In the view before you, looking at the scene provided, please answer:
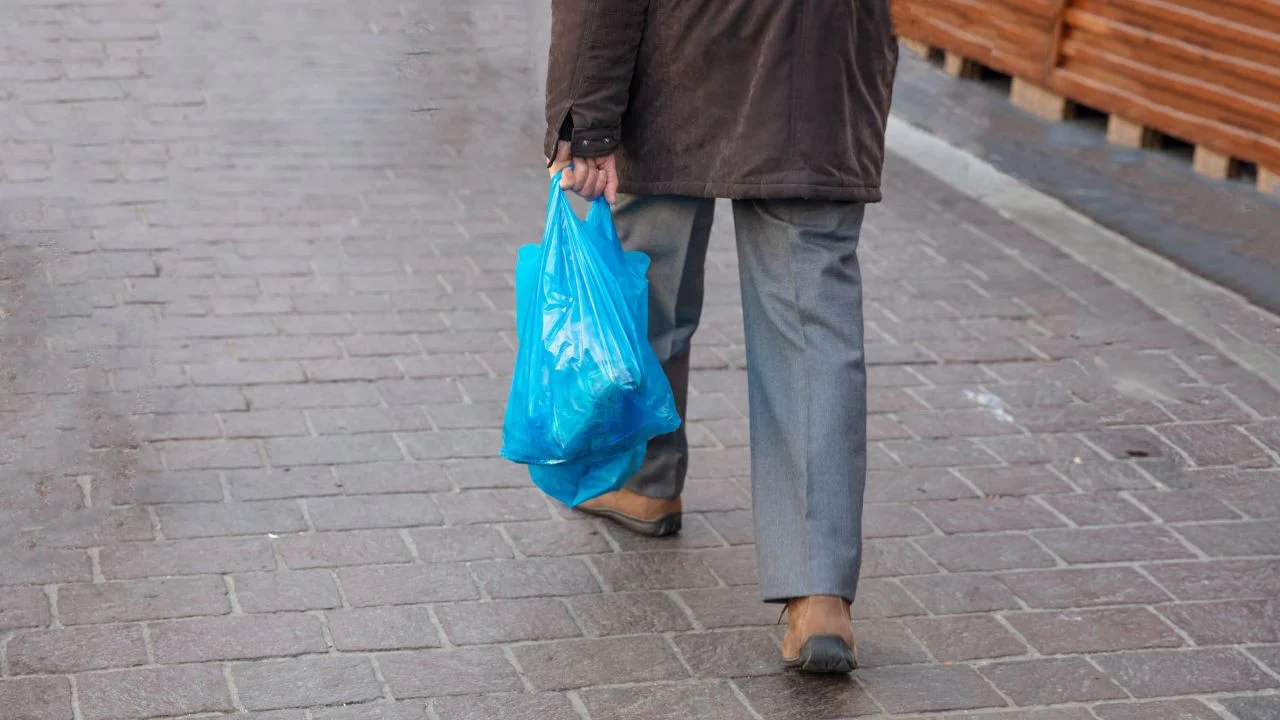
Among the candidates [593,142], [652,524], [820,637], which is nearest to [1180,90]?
[652,524]

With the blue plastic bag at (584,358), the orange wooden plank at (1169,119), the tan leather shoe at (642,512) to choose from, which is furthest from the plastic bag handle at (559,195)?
the orange wooden plank at (1169,119)

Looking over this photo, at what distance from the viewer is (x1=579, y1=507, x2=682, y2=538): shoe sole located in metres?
4.13

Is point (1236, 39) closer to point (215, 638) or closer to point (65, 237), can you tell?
point (65, 237)

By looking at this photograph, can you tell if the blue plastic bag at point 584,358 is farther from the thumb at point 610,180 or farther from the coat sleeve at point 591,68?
the coat sleeve at point 591,68

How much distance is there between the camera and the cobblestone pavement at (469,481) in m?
3.49

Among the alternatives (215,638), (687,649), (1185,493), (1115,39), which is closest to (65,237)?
(215,638)

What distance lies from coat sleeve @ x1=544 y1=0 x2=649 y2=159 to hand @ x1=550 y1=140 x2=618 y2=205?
0.15ft

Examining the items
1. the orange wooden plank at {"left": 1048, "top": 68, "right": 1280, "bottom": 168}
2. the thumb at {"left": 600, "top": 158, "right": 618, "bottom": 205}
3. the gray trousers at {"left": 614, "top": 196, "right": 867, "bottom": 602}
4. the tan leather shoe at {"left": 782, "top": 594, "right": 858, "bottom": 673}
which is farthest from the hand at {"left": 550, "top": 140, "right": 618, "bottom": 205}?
the orange wooden plank at {"left": 1048, "top": 68, "right": 1280, "bottom": 168}

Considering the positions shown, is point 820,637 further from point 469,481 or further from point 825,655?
point 469,481

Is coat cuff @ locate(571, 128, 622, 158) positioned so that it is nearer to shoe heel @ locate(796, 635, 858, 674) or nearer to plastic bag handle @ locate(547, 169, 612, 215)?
plastic bag handle @ locate(547, 169, 612, 215)

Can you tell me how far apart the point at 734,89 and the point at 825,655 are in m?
1.13

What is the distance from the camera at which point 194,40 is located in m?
8.95

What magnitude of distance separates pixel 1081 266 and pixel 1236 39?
110 centimetres

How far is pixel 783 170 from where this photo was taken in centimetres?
343
